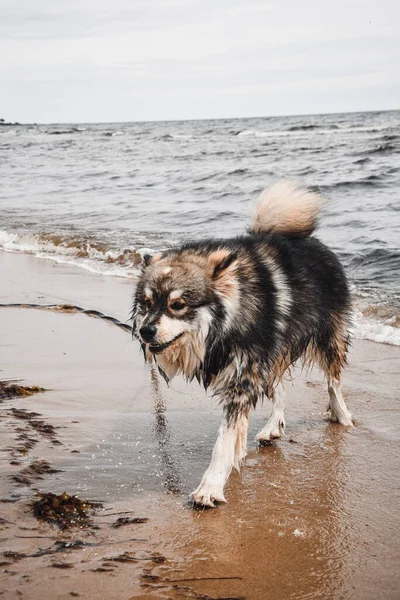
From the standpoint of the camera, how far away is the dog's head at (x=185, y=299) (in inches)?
130

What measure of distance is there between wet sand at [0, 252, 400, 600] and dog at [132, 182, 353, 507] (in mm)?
280

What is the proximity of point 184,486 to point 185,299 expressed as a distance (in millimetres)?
978

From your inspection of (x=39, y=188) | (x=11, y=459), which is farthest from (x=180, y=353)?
(x=39, y=188)

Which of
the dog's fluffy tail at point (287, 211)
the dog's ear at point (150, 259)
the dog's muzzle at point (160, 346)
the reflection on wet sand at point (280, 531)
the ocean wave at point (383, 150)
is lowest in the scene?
the reflection on wet sand at point (280, 531)

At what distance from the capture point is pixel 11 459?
11.1 ft

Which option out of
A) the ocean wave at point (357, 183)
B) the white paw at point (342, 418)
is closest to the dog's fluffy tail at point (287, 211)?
the white paw at point (342, 418)

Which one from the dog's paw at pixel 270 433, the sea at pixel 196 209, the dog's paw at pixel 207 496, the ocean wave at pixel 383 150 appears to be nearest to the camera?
the dog's paw at pixel 207 496

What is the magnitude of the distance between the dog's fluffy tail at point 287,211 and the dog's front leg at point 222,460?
144cm

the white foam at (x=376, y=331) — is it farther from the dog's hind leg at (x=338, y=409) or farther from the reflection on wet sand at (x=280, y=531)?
the reflection on wet sand at (x=280, y=531)

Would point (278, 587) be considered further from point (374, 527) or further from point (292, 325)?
point (292, 325)

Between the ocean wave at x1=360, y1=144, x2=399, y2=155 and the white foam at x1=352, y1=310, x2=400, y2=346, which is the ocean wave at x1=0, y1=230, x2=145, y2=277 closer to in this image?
the white foam at x1=352, y1=310, x2=400, y2=346

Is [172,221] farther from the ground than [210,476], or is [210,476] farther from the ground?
[172,221]

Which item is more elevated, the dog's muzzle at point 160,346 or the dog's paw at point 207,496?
the dog's muzzle at point 160,346

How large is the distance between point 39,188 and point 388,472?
17357mm
